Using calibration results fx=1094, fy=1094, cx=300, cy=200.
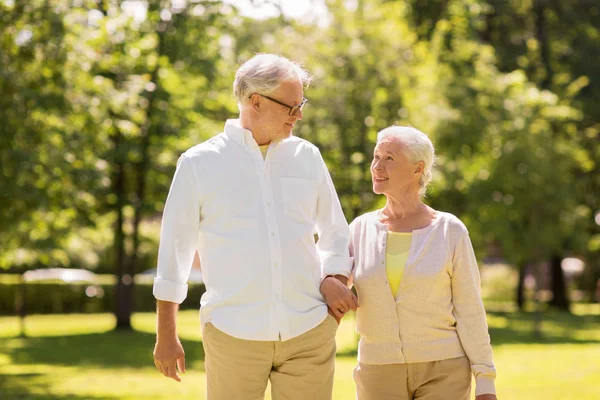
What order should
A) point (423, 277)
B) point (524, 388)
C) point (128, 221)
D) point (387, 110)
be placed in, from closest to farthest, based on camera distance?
1. point (423, 277)
2. point (524, 388)
3. point (387, 110)
4. point (128, 221)

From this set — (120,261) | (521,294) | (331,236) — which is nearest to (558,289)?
(521,294)

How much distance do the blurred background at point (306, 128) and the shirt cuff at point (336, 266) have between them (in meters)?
6.63

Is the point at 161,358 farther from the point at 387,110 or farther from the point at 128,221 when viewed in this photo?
the point at 128,221

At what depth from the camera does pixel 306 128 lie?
2147 cm

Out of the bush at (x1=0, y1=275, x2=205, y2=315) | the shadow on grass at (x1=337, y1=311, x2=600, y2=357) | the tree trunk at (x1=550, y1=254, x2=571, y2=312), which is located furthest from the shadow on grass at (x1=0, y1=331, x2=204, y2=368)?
the tree trunk at (x1=550, y1=254, x2=571, y2=312)

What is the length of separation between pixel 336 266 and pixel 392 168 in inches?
20.1

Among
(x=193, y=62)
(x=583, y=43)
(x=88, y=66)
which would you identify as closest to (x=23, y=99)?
(x=88, y=66)

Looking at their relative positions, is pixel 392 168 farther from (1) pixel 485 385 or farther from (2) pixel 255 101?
(1) pixel 485 385

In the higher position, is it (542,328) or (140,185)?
(140,185)

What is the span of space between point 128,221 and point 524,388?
19.6 metres

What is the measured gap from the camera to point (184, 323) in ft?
107

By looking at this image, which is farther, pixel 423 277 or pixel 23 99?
pixel 23 99

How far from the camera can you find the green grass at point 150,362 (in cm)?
1420

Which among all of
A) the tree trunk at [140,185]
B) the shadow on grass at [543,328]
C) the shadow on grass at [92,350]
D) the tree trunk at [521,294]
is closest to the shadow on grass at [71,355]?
the shadow on grass at [92,350]
